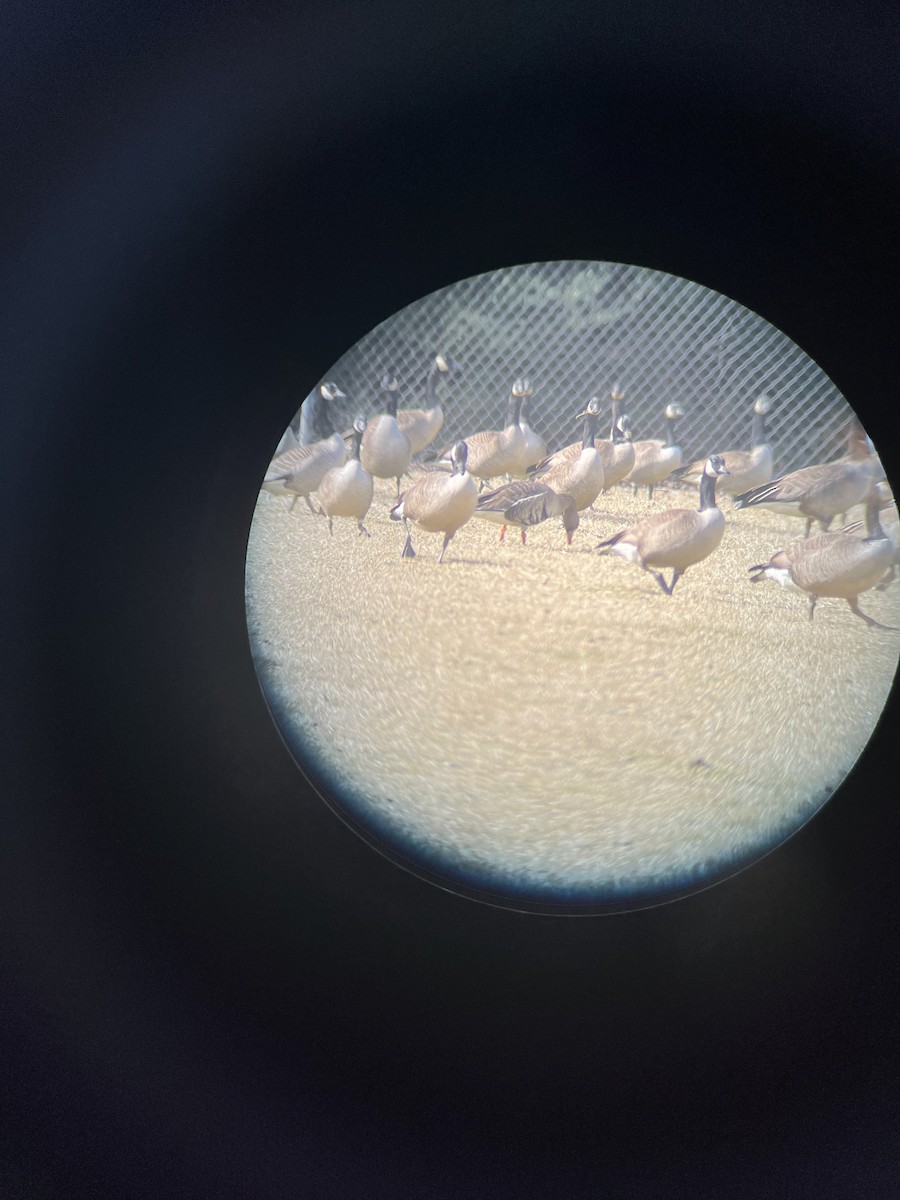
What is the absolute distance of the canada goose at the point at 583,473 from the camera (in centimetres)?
→ 82

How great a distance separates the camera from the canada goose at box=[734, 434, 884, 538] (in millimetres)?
785

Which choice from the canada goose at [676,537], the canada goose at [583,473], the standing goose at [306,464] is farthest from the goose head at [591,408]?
the standing goose at [306,464]

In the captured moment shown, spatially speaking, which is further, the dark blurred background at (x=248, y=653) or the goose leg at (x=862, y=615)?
the goose leg at (x=862, y=615)

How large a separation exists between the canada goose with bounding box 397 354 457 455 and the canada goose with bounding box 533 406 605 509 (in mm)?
106

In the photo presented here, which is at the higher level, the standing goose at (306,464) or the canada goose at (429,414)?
the canada goose at (429,414)

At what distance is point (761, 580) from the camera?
83 cm

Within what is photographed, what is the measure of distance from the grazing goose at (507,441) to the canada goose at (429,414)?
1.4 inches

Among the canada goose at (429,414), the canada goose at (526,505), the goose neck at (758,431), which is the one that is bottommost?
the canada goose at (526,505)

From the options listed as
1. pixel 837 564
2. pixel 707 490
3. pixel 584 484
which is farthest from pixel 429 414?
pixel 837 564

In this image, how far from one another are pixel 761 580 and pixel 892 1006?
1.30 ft

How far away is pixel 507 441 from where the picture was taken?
817 millimetres

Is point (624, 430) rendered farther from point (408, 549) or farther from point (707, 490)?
point (408, 549)

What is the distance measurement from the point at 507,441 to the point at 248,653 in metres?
0.30

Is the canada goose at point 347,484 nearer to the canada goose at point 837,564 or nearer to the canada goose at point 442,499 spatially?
the canada goose at point 442,499
